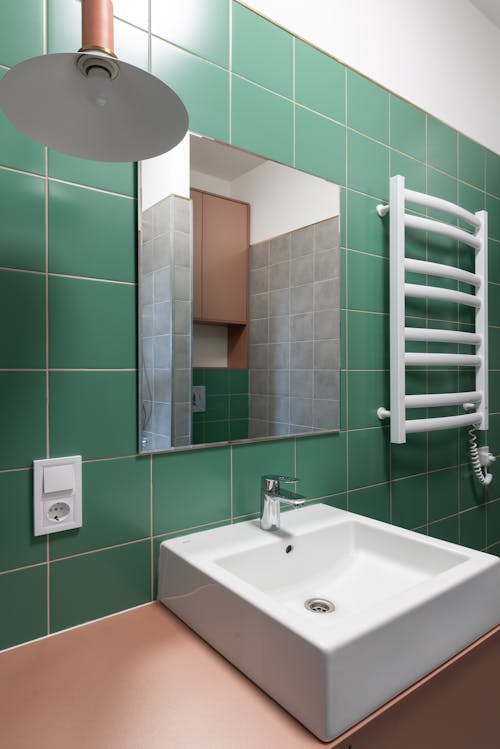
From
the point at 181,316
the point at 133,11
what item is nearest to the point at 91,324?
the point at 181,316

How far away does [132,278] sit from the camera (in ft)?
3.17

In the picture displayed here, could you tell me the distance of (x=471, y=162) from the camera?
71.1 inches

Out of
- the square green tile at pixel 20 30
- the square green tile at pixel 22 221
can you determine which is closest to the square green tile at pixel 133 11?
the square green tile at pixel 20 30

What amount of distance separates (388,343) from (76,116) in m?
1.09

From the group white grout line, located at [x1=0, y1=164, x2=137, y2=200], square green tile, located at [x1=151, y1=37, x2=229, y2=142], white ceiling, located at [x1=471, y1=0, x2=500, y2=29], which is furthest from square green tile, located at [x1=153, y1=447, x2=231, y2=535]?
white ceiling, located at [x1=471, y1=0, x2=500, y2=29]

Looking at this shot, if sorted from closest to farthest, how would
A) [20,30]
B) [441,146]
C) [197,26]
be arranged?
[20,30] → [197,26] → [441,146]

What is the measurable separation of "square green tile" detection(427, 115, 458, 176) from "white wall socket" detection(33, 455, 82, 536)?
60.4 inches

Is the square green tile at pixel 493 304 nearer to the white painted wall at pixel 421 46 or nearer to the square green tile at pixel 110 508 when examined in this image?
the white painted wall at pixel 421 46

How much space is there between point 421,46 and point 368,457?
142 centimetres

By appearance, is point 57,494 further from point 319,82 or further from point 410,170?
point 410,170

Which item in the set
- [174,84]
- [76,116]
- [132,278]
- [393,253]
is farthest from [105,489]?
[393,253]

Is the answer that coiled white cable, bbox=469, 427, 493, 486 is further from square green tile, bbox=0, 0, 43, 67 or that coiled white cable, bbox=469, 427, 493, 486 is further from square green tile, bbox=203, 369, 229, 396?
square green tile, bbox=0, 0, 43, 67

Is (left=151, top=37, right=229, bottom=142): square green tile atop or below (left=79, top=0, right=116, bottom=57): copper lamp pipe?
atop

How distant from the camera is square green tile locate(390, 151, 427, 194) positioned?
1495 mm
